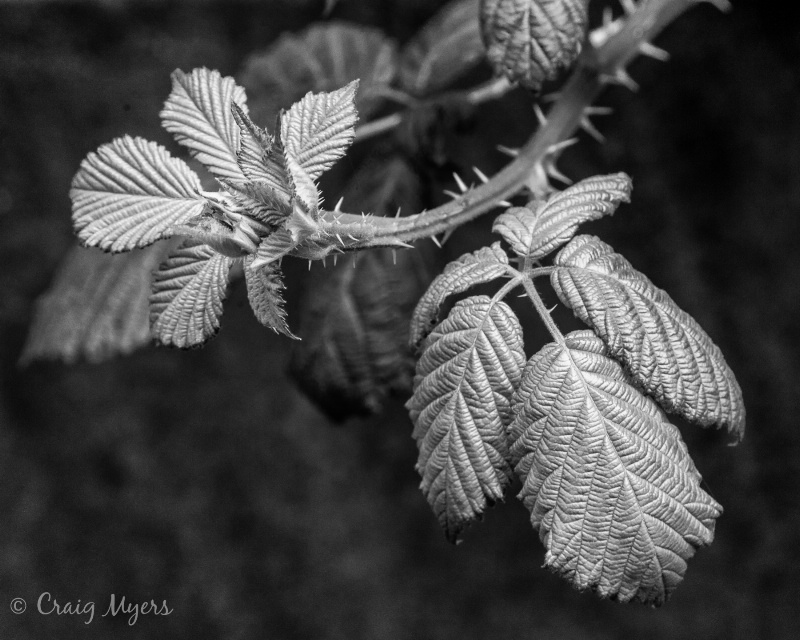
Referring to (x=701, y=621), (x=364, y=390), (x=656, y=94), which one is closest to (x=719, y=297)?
(x=656, y=94)

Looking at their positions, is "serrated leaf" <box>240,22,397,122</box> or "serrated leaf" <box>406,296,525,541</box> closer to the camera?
"serrated leaf" <box>406,296,525,541</box>

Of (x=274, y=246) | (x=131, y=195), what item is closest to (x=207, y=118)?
(x=131, y=195)

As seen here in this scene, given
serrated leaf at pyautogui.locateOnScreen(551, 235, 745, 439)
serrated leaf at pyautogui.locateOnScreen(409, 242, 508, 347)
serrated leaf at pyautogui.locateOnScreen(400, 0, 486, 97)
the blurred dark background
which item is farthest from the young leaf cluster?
the blurred dark background

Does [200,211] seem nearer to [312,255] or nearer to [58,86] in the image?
[312,255]

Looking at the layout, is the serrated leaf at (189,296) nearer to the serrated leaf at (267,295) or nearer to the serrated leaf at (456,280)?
the serrated leaf at (267,295)

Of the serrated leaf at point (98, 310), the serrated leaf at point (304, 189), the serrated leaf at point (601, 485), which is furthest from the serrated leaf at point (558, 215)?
the serrated leaf at point (98, 310)

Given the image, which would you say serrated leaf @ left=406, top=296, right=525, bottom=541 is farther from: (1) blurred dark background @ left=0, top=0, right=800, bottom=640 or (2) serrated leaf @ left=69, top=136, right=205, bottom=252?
(1) blurred dark background @ left=0, top=0, right=800, bottom=640
